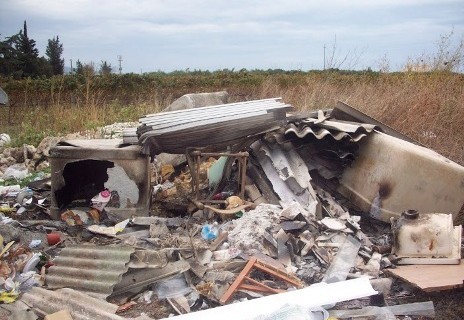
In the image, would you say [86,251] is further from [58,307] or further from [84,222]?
[84,222]

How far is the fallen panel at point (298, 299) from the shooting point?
3.90 m

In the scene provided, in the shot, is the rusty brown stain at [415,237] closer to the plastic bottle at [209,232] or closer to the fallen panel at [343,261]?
the fallen panel at [343,261]

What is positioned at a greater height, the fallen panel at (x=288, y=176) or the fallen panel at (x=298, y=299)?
the fallen panel at (x=288, y=176)

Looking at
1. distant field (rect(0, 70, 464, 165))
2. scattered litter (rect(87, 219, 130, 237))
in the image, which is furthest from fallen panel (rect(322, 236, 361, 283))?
distant field (rect(0, 70, 464, 165))

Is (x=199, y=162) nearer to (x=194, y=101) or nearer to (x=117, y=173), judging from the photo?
(x=117, y=173)

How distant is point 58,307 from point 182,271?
1.17 metres

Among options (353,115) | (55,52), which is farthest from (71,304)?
(55,52)

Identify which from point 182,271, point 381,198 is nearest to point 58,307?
point 182,271

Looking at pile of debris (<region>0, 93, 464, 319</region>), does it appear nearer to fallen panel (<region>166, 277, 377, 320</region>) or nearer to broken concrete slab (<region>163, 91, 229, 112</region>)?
fallen panel (<region>166, 277, 377, 320</region>)

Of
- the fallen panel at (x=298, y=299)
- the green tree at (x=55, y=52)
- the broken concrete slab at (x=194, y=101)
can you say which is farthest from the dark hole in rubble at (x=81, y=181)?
the green tree at (x=55, y=52)

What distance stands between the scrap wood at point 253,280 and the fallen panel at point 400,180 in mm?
2128

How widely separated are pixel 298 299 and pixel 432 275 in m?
1.48

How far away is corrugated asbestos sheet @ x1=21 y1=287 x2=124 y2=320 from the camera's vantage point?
393cm

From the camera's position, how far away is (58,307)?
159 inches
